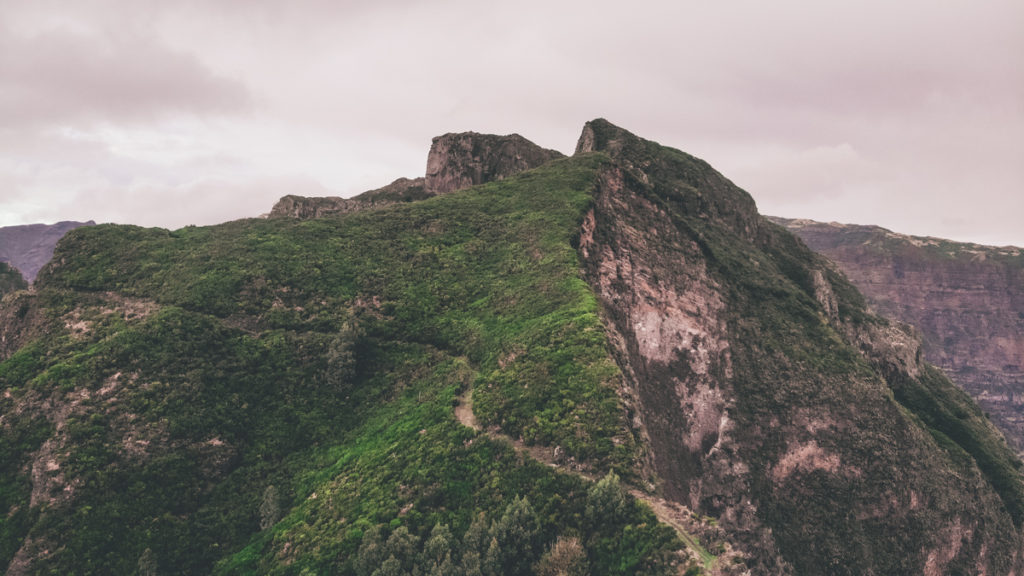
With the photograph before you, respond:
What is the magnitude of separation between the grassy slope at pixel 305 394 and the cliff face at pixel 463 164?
4482cm

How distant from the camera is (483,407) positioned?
4681 centimetres

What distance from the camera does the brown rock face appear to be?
396ft

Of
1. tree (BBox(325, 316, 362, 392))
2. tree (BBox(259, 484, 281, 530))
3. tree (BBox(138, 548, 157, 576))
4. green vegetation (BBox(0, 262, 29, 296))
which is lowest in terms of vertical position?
tree (BBox(138, 548, 157, 576))

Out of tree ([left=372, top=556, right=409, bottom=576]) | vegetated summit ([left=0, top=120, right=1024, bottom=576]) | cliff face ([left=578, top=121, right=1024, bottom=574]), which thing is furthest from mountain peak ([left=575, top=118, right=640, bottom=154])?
tree ([left=372, top=556, right=409, bottom=576])

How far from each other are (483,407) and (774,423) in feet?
170

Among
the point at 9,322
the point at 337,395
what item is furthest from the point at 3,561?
the point at 9,322

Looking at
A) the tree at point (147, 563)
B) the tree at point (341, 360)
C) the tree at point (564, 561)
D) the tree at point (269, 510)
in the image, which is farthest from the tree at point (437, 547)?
the tree at point (341, 360)

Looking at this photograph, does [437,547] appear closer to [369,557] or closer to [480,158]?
[369,557]

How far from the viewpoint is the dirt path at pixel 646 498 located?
3116 cm

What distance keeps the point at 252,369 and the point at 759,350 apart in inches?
3020

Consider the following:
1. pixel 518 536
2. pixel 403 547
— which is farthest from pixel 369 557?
pixel 518 536

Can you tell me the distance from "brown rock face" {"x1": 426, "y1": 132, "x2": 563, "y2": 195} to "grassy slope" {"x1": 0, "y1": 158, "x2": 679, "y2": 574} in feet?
145

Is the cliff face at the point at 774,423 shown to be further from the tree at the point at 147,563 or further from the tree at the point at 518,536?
the tree at the point at 147,563

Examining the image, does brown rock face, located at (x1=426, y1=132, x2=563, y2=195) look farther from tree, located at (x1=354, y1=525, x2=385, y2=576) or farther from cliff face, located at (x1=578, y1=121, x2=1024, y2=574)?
tree, located at (x1=354, y1=525, x2=385, y2=576)
